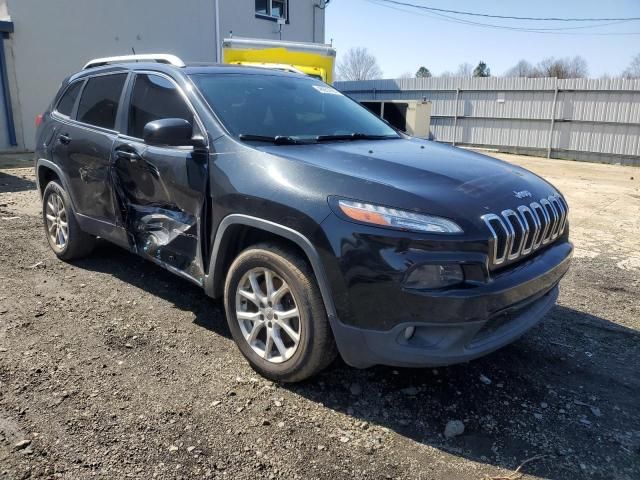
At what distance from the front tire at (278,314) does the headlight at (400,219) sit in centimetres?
44

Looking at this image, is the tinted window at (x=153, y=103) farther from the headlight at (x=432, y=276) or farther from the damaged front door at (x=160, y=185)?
the headlight at (x=432, y=276)

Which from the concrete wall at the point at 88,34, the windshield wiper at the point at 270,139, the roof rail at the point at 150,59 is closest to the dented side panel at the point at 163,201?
the windshield wiper at the point at 270,139

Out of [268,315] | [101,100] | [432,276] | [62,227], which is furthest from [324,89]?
[62,227]

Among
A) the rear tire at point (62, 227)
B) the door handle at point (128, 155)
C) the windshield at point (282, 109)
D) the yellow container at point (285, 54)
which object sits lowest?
the rear tire at point (62, 227)

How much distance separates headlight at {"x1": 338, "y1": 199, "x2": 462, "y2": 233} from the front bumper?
31 centimetres

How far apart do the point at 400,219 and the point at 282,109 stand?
5.33ft

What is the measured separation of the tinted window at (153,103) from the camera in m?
3.70

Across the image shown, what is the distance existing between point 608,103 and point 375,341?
17356mm

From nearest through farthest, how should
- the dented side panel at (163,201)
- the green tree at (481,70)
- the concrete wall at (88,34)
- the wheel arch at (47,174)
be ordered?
the dented side panel at (163,201)
the wheel arch at (47,174)
the concrete wall at (88,34)
the green tree at (481,70)

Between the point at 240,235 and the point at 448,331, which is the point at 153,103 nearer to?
the point at 240,235

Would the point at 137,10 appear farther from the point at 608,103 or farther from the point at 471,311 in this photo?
the point at 471,311

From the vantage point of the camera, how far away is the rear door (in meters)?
4.27

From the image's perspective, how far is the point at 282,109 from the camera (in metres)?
3.82

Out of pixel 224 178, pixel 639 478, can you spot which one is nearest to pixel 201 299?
pixel 224 178
